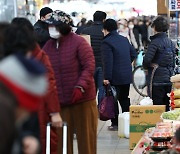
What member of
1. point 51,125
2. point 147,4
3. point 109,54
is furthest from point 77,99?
point 147,4

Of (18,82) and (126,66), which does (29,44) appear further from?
(126,66)

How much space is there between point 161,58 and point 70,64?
137 inches

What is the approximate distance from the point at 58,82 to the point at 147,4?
1016 inches

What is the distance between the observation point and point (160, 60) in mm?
10453

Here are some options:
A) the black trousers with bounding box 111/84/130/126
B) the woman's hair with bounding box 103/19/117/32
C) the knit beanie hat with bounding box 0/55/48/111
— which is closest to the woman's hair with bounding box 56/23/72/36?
the woman's hair with bounding box 103/19/117/32

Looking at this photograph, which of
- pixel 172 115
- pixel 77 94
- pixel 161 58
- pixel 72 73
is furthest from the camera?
pixel 161 58

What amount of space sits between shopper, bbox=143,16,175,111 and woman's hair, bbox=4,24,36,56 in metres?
5.52

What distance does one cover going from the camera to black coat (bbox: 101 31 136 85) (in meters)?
11.1

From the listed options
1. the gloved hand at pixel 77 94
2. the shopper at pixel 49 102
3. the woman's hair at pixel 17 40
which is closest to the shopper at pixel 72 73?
the gloved hand at pixel 77 94

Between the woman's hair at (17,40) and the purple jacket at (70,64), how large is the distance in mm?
2172

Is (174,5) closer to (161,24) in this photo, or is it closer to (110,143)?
(161,24)

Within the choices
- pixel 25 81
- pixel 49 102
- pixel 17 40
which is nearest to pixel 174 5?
pixel 49 102

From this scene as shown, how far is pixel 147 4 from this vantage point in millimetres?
32688

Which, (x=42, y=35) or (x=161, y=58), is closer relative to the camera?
(x=42, y=35)
